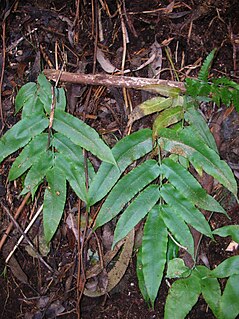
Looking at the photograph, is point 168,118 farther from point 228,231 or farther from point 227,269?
point 227,269

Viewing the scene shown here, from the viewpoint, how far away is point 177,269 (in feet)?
5.20

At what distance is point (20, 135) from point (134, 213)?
0.50 metres

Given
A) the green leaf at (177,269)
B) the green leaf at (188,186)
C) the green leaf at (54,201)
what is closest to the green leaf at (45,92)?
the green leaf at (54,201)

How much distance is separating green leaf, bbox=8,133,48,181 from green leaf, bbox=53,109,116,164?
0.08 meters

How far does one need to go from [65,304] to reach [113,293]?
0.21 meters

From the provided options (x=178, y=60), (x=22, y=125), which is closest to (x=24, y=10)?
(x=22, y=125)

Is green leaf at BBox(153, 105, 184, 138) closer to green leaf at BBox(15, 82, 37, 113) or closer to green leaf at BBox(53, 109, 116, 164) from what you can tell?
green leaf at BBox(53, 109, 116, 164)

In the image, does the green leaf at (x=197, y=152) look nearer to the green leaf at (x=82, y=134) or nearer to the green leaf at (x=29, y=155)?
the green leaf at (x=82, y=134)

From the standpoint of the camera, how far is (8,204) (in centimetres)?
181

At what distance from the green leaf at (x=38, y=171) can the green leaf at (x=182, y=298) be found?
0.61 m

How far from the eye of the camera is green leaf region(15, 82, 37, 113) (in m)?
1.66

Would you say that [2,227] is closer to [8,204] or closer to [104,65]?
[8,204]

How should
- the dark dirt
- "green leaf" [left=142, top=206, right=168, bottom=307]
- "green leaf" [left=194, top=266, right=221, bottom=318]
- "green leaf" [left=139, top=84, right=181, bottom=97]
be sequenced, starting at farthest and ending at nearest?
the dark dirt, "green leaf" [left=139, top=84, right=181, bottom=97], "green leaf" [left=194, top=266, right=221, bottom=318], "green leaf" [left=142, top=206, right=168, bottom=307]

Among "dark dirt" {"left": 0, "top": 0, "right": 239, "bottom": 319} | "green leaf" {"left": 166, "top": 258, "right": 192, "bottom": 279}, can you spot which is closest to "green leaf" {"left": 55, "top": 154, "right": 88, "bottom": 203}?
"dark dirt" {"left": 0, "top": 0, "right": 239, "bottom": 319}
